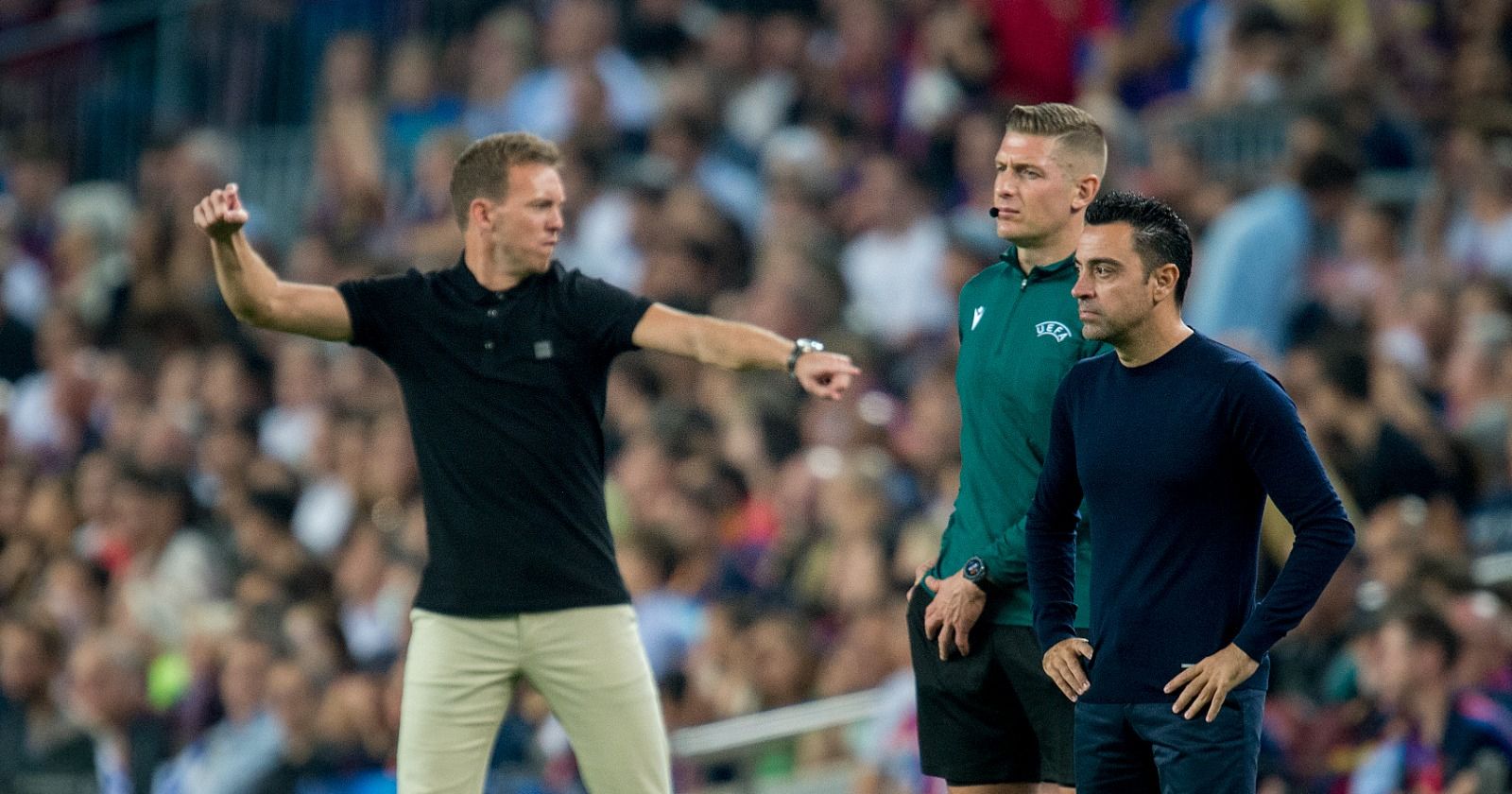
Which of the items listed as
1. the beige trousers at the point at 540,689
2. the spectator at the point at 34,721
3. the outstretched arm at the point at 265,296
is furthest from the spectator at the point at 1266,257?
the spectator at the point at 34,721

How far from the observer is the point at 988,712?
531cm

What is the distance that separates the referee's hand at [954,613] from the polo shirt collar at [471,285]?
1.58 m

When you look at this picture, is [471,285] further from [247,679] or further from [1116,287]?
[247,679]

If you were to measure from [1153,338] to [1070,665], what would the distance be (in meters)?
0.77

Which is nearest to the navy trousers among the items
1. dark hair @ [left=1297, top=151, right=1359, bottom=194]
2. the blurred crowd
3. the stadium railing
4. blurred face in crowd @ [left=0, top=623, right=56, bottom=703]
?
the blurred crowd

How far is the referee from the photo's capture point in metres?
5.15

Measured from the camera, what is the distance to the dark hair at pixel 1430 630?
6.93m

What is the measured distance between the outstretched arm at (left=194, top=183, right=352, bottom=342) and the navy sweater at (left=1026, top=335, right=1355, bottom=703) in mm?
2319

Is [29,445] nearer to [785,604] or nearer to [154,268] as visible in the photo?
[154,268]

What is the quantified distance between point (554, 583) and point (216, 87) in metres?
10.6

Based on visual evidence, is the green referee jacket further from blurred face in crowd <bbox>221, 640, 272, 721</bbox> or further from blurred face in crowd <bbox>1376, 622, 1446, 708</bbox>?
blurred face in crowd <bbox>221, 640, 272, 721</bbox>

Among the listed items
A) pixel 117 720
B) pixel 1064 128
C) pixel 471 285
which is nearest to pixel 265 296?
pixel 471 285

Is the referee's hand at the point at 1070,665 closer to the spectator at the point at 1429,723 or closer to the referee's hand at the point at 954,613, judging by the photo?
the referee's hand at the point at 954,613

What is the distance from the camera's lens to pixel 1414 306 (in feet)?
30.3
